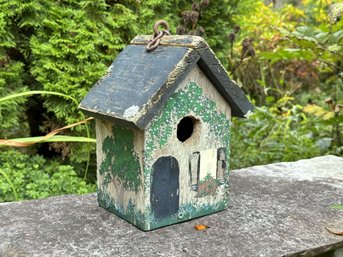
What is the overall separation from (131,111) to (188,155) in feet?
1.09

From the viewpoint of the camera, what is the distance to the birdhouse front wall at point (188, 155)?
1.63 m

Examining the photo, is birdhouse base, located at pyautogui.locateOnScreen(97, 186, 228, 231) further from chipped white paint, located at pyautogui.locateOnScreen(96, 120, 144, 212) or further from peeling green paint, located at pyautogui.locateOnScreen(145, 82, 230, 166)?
peeling green paint, located at pyautogui.locateOnScreen(145, 82, 230, 166)

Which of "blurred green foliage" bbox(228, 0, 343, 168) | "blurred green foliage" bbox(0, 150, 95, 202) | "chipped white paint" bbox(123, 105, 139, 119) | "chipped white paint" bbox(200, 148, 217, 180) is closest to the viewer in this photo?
"chipped white paint" bbox(123, 105, 139, 119)

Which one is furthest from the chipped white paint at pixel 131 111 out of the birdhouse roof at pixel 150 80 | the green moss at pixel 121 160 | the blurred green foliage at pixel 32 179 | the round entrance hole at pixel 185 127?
the blurred green foliage at pixel 32 179

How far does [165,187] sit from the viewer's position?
1.69 meters

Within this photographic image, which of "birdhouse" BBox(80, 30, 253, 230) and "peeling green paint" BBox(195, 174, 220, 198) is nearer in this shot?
"birdhouse" BBox(80, 30, 253, 230)

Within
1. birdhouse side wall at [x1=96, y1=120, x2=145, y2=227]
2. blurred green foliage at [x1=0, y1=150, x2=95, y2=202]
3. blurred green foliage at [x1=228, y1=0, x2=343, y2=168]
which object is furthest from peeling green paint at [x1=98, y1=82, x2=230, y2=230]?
blurred green foliage at [x1=228, y1=0, x2=343, y2=168]

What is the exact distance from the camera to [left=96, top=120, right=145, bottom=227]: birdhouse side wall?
1.64 m

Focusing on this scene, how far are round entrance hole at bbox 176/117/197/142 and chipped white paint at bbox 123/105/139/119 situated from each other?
0.97 feet

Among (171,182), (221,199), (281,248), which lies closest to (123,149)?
(171,182)

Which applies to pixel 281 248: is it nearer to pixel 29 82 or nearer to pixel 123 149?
pixel 123 149

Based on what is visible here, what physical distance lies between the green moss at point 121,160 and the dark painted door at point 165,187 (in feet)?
0.22

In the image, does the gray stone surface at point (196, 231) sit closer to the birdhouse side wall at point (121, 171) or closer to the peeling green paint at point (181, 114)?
the birdhouse side wall at point (121, 171)

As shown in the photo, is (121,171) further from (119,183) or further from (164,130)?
(164,130)
